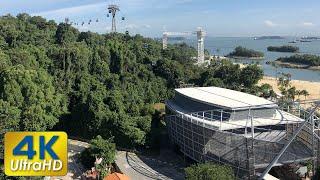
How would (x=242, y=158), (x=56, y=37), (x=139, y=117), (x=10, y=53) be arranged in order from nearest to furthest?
(x=242, y=158) → (x=139, y=117) → (x=10, y=53) → (x=56, y=37)

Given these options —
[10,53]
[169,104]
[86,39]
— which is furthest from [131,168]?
[86,39]

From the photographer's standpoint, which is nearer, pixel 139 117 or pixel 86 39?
pixel 139 117

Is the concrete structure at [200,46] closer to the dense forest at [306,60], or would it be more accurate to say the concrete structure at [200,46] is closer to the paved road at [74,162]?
the dense forest at [306,60]

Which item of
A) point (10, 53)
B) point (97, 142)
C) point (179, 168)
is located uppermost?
point (10, 53)

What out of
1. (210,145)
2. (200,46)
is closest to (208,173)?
(210,145)

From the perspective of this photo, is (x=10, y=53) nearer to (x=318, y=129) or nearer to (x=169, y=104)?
(x=169, y=104)

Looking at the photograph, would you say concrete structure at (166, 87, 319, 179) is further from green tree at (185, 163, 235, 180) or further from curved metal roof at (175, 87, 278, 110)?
green tree at (185, 163, 235, 180)
